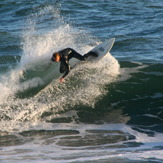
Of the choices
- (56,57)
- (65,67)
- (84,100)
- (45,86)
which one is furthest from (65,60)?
(45,86)

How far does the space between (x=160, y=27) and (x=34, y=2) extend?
9.84 meters

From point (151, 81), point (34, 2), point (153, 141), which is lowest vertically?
point (153, 141)

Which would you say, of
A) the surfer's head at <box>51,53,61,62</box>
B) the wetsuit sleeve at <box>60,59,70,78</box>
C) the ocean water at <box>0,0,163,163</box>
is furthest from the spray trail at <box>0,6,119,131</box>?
the surfer's head at <box>51,53,61,62</box>

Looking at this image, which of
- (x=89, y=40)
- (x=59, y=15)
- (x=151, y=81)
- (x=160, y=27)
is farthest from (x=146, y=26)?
(x=151, y=81)

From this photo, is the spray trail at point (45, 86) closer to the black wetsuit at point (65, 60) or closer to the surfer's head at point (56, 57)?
the black wetsuit at point (65, 60)

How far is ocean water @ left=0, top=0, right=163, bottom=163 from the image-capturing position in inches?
388

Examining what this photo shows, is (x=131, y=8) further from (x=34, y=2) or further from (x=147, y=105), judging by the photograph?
(x=147, y=105)

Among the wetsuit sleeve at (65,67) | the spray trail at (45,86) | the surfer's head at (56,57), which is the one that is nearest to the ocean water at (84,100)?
the spray trail at (45,86)

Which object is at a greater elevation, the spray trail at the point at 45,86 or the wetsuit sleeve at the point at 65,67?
the wetsuit sleeve at the point at 65,67

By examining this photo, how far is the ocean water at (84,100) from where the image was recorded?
9867mm

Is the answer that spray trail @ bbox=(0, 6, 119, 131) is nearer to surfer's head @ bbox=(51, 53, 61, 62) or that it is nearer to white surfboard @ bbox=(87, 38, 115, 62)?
white surfboard @ bbox=(87, 38, 115, 62)

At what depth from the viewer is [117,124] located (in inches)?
466

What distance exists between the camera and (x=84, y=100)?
13.1 metres

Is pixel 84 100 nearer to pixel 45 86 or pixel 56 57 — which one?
pixel 45 86
